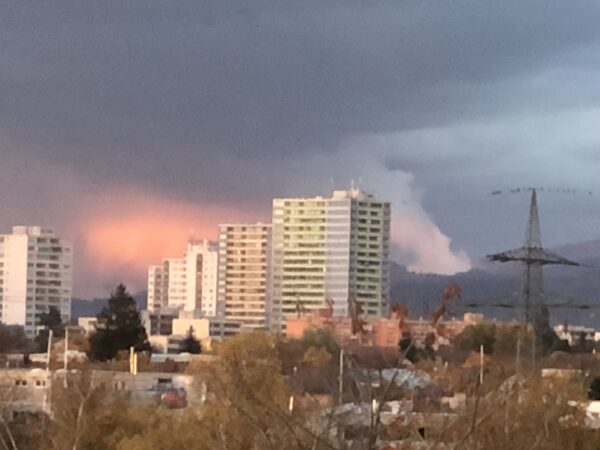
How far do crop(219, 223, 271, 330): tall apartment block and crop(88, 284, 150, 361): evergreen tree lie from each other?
44.9 metres

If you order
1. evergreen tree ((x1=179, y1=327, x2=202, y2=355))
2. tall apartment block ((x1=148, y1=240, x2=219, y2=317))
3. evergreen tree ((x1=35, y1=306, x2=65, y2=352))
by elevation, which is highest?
tall apartment block ((x1=148, y1=240, x2=219, y2=317))

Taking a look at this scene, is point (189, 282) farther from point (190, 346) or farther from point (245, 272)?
point (190, 346)

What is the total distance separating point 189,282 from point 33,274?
14841 mm

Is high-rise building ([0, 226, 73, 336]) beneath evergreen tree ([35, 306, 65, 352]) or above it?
above

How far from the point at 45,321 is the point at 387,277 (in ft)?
84.3

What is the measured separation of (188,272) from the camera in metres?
112

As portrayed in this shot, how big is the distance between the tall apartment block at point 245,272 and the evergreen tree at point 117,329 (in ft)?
147

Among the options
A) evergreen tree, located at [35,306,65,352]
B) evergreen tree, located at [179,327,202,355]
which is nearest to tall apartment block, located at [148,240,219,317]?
evergreen tree, located at [35,306,65,352]

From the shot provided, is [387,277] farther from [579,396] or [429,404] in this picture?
[429,404]

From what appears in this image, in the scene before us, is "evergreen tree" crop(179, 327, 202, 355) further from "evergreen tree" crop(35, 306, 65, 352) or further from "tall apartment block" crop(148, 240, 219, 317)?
"tall apartment block" crop(148, 240, 219, 317)

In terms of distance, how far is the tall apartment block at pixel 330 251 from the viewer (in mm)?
92812

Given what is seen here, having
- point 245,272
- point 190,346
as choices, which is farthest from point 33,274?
point 190,346

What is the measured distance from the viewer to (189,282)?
110812mm

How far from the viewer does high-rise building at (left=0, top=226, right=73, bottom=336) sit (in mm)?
97750
